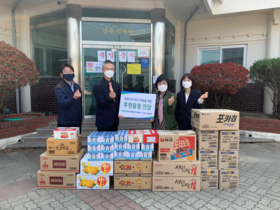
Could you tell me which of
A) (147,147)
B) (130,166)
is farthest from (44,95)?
(147,147)

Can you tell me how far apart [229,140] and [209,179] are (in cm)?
67

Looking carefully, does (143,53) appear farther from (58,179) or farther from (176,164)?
(58,179)

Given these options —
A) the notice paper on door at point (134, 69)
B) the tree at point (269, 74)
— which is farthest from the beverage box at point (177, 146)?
the tree at point (269, 74)

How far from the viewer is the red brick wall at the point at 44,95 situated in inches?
270

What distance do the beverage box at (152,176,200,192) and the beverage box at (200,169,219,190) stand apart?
140 millimetres

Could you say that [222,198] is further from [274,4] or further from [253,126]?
[274,4]

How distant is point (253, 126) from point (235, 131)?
132 inches

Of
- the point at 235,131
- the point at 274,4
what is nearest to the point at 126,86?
the point at 235,131

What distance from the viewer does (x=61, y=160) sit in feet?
9.61

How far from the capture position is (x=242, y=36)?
24.5ft

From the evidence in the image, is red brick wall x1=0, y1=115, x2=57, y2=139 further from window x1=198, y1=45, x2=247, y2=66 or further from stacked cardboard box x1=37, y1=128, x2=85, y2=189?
window x1=198, y1=45, x2=247, y2=66

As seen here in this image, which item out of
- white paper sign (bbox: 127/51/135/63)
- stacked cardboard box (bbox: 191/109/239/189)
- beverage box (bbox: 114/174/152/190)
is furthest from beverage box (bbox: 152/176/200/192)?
white paper sign (bbox: 127/51/135/63)

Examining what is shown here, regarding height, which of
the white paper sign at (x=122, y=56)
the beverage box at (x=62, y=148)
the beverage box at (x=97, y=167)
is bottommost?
the beverage box at (x=97, y=167)

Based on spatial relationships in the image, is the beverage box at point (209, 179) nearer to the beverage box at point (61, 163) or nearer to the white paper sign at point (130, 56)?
the beverage box at point (61, 163)
